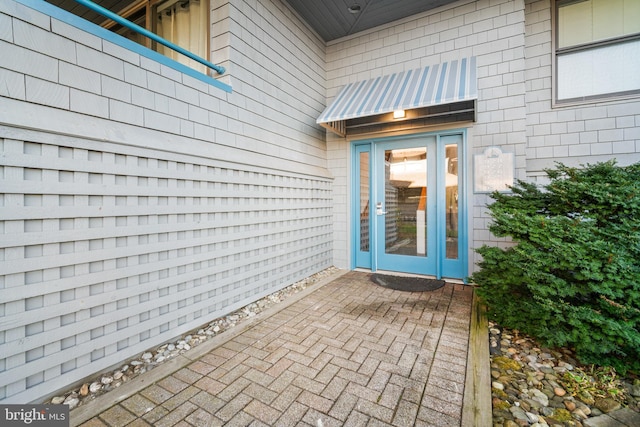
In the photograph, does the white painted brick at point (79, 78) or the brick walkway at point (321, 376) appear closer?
the brick walkway at point (321, 376)

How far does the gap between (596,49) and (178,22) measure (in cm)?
547

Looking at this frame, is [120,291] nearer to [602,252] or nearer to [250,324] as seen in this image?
[250,324]

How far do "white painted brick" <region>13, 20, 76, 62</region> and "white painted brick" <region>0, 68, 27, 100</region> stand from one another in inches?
8.3

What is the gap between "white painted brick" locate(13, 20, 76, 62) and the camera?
1.73 metres

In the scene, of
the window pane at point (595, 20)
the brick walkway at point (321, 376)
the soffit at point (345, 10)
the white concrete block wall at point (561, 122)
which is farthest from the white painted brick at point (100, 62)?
the window pane at point (595, 20)

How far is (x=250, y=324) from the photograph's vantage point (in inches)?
114

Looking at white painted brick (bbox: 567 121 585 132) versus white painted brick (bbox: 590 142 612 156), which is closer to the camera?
white painted brick (bbox: 590 142 612 156)

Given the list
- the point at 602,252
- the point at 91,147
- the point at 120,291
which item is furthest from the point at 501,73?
the point at 120,291

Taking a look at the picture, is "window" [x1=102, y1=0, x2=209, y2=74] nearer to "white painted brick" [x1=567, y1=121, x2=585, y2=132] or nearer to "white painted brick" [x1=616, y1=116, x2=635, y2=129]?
"white painted brick" [x1=567, y1=121, x2=585, y2=132]

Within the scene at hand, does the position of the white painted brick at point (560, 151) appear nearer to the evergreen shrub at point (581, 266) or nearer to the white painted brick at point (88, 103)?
the evergreen shrub at point (581, 266)

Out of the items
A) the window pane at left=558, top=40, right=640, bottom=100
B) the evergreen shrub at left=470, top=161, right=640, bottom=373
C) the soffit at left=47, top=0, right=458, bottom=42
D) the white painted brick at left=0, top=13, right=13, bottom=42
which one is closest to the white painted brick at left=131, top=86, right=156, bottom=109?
the white painted brick at left=0, top=13, right=13, bottom=42

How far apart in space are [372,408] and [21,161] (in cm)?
261

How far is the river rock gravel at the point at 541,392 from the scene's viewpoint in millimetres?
1678

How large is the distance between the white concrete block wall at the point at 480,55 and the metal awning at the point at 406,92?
22cm
